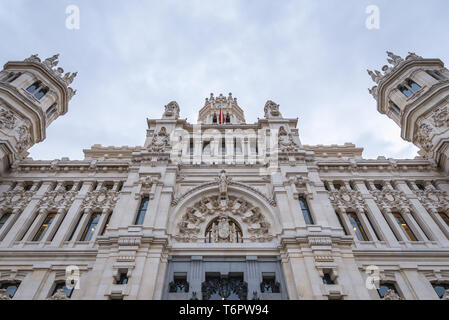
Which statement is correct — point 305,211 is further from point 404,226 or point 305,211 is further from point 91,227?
point 91,227

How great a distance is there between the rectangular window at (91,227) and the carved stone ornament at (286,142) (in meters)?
15.4

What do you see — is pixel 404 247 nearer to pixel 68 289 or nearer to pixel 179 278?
pixel 179 278

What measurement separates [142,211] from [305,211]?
11.2 meters

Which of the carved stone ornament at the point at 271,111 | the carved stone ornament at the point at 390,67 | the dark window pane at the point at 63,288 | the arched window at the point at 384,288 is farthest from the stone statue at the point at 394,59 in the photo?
the dark window pane at the point at 63,288

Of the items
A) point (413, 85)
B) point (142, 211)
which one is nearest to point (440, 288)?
point (142, 211)

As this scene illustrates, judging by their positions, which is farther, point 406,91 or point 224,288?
point 406,91

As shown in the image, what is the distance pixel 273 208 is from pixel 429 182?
1370 centimetres

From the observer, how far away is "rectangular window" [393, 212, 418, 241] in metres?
17.8

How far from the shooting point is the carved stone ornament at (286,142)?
21725 millimetres

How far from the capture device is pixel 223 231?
17.1 m
